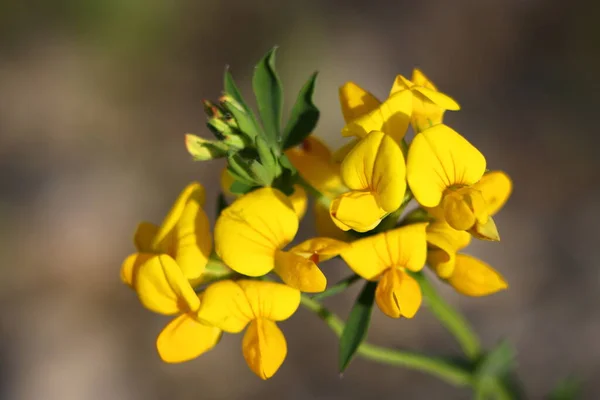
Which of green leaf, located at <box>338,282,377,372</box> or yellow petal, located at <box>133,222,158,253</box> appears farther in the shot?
yellow petal, located at <box>133,222,158,253</box>

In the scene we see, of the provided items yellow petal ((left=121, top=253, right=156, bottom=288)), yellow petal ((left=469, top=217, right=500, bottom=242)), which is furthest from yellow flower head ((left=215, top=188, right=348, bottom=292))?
yellow petal ((left=469, top=217, right=500, bottom=242))

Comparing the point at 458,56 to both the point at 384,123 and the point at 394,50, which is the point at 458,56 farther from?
the point at 384,123

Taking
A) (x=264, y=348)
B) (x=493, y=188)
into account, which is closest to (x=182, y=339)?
(x=264, y=348)

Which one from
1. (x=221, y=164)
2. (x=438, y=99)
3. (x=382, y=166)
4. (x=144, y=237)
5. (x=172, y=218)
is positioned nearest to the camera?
(x=382, y=166)

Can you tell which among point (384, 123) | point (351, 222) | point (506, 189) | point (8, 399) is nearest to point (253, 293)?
point (351, 222)

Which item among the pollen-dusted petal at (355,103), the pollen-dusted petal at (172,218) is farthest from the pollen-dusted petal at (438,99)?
the pollen-dusted petal at (172,218)

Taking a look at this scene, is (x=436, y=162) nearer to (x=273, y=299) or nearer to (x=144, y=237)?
(x=273, y=299)

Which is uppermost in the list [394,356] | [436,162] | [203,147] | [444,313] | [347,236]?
[436,162]

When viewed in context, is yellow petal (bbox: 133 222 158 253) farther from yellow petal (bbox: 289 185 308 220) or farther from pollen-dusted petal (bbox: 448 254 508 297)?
pollen-dusted petal (bbox: 448 254 508 297)
